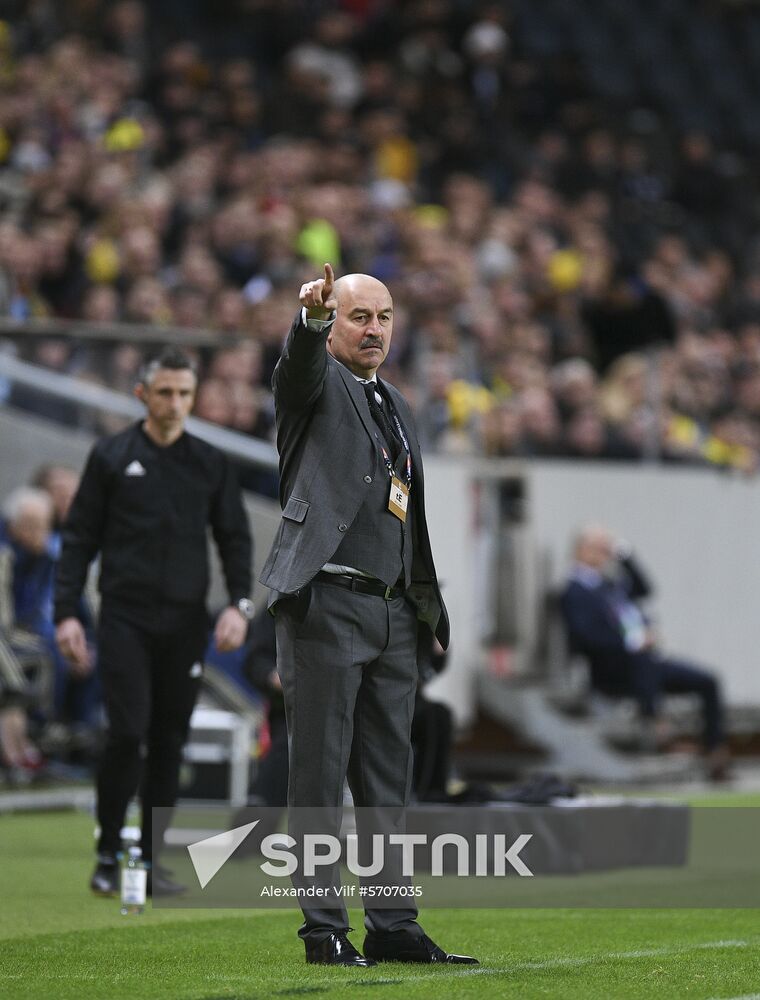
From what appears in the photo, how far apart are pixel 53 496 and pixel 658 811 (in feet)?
16.4

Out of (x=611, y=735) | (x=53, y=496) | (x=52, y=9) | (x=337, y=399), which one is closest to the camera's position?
(x=337, y=399)

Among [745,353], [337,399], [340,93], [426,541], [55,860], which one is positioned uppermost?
[340,93]

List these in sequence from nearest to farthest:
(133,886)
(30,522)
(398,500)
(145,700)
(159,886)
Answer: (398,500), (133,886), (145,700), (159,886), (30,522)

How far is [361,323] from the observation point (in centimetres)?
576

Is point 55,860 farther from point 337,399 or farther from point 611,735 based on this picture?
point 611,735

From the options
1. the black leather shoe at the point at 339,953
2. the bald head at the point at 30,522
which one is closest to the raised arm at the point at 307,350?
the black leather shoe at the point at 339,953

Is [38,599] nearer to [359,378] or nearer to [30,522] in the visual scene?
[30,522]

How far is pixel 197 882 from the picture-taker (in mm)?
8266

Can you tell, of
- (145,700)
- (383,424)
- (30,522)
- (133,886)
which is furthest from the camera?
(30,522)

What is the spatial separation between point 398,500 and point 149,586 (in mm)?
2050

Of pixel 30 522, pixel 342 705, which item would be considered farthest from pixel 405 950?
Answer: pixel 30 522

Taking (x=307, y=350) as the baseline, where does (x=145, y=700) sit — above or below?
below

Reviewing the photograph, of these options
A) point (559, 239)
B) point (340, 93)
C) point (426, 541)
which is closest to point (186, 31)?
point (340, 93)

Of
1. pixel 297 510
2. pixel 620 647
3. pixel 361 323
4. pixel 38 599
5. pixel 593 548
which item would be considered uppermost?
pixel 361 323
